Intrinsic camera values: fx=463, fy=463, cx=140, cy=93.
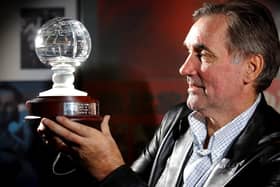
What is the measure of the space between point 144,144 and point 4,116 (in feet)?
1.90

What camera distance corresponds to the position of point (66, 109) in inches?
46.1

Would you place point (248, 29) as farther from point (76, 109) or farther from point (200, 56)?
point (76, 109)

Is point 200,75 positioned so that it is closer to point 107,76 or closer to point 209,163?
point 209,163

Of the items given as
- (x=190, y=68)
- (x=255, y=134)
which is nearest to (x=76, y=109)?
(x=190, y=68)

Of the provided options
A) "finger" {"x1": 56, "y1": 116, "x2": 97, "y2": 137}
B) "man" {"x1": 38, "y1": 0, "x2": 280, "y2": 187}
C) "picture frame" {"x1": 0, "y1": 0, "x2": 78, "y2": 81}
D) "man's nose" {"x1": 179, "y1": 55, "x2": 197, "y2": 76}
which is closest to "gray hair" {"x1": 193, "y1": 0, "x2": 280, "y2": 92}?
"man" {"x1": 38, "y1": 0, "x2": 280, "y2": 187}

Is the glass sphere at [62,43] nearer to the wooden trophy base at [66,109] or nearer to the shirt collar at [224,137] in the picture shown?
the wooden trophy base at [66,109]

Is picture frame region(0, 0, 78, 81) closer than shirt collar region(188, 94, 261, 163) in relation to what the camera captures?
No

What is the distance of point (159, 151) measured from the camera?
1.57 m

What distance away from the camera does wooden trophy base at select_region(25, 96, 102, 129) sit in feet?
3.81

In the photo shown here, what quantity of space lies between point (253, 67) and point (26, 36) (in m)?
0.93

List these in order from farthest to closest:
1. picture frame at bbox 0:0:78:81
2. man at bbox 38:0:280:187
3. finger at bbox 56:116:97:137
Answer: picture frame at bbox 0:0:78:81, man at bbox 38:0:280:187, finger at bbox 56:116:97:137

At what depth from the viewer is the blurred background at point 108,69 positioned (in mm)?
1857

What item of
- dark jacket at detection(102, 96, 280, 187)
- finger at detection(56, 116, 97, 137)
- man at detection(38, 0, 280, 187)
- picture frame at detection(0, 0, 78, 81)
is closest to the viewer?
finger at detection(56, 116, 97, 137)

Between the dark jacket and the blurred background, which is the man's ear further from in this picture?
the blurred background
